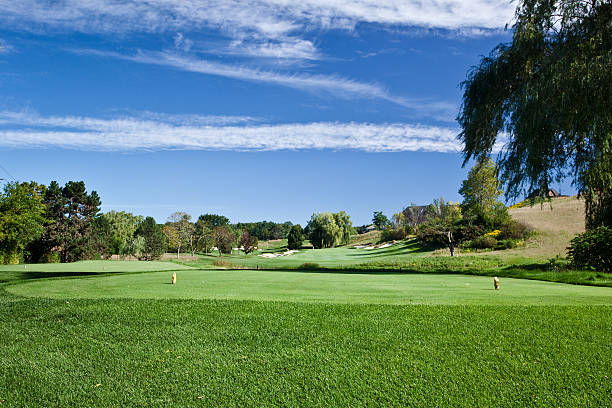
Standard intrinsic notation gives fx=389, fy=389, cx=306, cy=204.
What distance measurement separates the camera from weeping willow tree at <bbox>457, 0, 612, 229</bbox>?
12.7 m

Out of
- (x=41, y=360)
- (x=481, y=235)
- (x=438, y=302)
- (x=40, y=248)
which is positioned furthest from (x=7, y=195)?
(x=481, y=235)

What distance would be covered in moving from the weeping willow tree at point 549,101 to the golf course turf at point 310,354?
8.29m

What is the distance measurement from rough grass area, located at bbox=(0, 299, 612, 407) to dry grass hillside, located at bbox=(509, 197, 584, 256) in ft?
84.6

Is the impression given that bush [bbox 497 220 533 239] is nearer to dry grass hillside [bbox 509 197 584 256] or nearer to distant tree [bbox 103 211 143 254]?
dry grass hillside [bbox 509 197 584 256]

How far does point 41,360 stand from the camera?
195 inches

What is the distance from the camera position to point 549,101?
43.2 feet

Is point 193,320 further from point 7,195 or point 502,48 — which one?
point 7,195

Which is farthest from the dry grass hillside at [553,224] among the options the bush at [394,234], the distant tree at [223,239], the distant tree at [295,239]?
the distant tree at [223,239]

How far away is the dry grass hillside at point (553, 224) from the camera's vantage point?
2958 centimetres

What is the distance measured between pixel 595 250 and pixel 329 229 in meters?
47.8

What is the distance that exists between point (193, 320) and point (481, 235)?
35722 millimetres

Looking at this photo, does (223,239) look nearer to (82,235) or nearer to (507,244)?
(82,235)

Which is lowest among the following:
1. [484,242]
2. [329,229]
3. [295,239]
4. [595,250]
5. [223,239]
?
[484,242]

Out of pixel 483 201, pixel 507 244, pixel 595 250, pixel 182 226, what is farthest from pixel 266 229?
pixel 595 250
